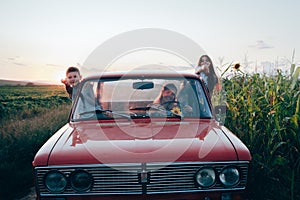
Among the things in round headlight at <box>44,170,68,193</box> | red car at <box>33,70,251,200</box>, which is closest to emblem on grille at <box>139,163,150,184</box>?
red car at <box>33,70,251,200</box>

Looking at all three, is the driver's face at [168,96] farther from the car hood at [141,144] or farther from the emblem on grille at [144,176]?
the emblem on grille at [144,176]

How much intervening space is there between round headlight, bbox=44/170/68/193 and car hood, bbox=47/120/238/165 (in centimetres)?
10

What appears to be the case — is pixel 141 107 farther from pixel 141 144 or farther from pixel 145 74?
pixel 141 144

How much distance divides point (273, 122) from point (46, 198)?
314cm

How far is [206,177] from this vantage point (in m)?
2.54

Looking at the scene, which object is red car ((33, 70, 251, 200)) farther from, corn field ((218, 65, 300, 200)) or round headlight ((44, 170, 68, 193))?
corn field ((218, 65, 300, 200))

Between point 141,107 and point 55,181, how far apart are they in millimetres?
1514

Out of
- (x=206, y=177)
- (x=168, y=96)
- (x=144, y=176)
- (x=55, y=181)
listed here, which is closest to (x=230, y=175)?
(x=206, y=177)

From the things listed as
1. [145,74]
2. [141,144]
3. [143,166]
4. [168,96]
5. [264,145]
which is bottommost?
[264,145]

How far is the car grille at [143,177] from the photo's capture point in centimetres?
250

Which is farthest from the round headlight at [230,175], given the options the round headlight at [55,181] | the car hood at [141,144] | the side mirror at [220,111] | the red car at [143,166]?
the round headlight at [55,181]

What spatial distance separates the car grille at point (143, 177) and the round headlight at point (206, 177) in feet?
0.11

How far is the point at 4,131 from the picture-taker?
7.29 metres

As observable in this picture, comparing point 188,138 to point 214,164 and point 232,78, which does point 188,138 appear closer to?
point 214,164
